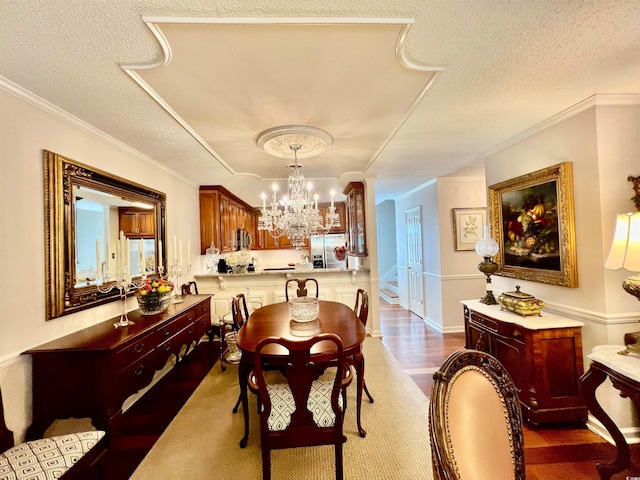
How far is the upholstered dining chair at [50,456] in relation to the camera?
1.23 metres

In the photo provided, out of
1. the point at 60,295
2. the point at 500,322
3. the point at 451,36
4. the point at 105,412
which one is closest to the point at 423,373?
the point at 500,322

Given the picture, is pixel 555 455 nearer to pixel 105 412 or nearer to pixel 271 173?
pixel 105 412

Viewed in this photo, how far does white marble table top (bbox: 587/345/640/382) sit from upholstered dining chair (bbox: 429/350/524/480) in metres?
1.09

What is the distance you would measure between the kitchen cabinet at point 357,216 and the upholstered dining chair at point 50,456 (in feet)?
11.8

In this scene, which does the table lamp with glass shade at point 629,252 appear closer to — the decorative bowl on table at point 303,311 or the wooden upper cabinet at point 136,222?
the decorative bowl on table at point 303,311

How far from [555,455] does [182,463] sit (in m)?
2.58

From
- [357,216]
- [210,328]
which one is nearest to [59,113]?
[210,328]

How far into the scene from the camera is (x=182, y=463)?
184 cm

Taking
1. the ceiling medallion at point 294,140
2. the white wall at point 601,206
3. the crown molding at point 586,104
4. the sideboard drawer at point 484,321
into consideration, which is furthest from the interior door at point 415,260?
the ceiling medallion at point 294,140

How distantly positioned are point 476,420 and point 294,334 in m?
1.30

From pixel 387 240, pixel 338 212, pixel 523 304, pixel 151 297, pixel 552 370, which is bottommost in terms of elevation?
pixel 552 370

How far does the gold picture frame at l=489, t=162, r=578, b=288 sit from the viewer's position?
2215 mm

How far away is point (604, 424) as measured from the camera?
164cm

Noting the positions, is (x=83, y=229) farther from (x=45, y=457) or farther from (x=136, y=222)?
(x=45, y=457)
